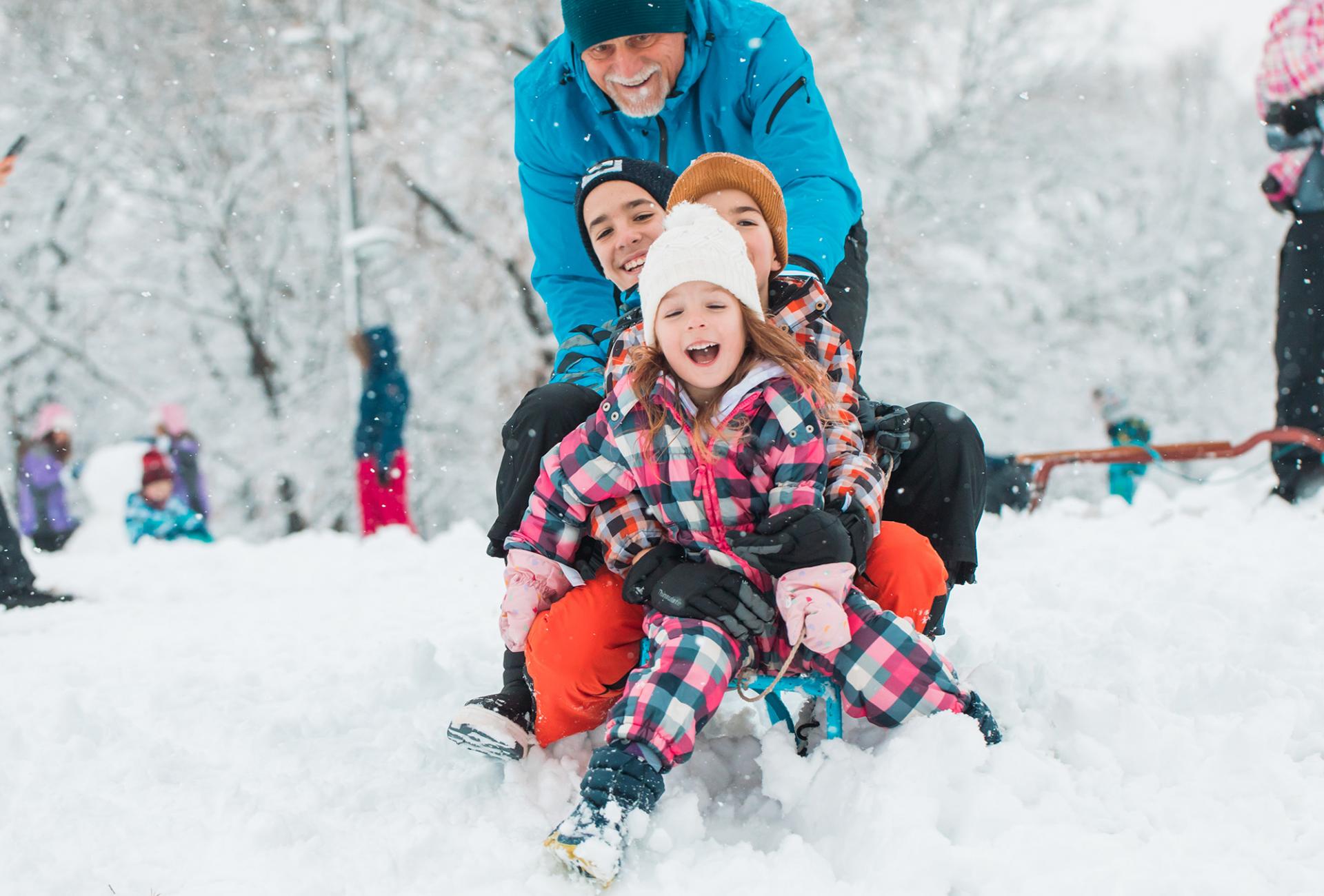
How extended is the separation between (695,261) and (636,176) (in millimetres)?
541

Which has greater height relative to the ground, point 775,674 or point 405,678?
point 775,674

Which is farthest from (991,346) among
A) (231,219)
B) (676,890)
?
(676,890)

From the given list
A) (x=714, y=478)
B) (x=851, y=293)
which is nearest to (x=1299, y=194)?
(x=851, y=293)

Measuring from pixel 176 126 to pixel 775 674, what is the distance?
1301 cm

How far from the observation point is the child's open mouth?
214cm

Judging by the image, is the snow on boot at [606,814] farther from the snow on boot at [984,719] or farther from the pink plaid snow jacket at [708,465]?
the snow on boot at [984,719]

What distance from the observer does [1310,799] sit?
6.04ft

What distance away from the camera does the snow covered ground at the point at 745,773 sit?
1.73 metres

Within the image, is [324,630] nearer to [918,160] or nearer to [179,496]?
[179,496]

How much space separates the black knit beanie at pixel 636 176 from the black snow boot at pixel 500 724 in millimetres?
1166

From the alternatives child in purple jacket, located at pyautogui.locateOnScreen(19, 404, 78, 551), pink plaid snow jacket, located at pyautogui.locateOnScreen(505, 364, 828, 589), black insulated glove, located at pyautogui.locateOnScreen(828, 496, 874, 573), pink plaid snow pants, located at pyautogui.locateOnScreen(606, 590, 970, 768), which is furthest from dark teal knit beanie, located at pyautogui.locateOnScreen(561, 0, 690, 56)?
child in purple jacket, located at pyautogui.locateOnScreen(19, 404, 78, 551)

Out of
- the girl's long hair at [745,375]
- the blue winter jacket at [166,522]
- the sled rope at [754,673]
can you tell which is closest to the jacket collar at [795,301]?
the girl's long hair at [745,375]

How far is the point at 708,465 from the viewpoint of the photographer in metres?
2.12

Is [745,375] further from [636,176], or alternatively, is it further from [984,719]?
[984,719]
